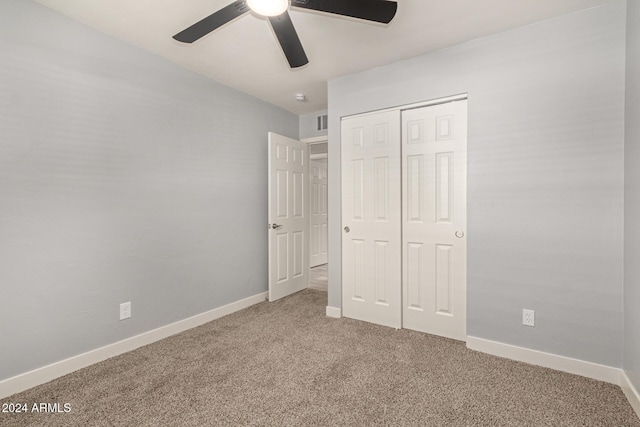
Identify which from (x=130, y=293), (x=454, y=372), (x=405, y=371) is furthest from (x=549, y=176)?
(x=130, y=293)

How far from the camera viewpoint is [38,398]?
178 centimetres

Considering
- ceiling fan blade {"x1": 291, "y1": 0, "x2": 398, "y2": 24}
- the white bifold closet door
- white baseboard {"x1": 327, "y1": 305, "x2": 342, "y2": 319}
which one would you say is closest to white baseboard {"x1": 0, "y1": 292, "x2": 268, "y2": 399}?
white baseboard {"x1": 327, "y1": 305, "x2": 342, "y2": 319}

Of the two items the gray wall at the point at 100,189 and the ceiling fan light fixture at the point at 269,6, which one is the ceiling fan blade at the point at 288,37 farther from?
the gray wall at the point at 100,189

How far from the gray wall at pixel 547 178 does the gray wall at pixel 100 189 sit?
235cm

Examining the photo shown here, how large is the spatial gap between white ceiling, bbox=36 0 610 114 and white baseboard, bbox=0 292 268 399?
241 centimetres

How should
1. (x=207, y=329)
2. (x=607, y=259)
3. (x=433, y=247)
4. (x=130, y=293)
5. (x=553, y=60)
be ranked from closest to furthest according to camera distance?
(x=607, y=259) → (x=553, y=60) → (x=130, y=293) → (x=433, y=247) → (x=207, y=329)

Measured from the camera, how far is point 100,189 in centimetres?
221

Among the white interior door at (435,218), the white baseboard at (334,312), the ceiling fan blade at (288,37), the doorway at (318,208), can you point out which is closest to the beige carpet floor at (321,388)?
the white interior door at (435,218)

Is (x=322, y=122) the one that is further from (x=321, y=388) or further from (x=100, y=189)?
(x=321, y=388)

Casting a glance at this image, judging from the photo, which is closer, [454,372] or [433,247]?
[454,372]

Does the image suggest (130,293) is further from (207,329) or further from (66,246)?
(207,329)

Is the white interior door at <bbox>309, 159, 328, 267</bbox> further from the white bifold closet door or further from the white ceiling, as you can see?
the white ceiling

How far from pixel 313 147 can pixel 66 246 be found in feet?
13.5

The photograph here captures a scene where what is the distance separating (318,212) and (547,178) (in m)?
4.19
